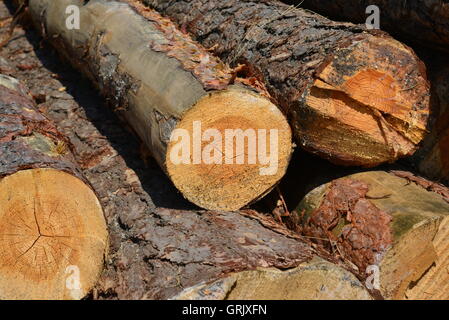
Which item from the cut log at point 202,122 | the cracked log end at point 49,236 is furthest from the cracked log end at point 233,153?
the cracked log end at point 49,236

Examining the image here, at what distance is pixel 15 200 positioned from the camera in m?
2.84

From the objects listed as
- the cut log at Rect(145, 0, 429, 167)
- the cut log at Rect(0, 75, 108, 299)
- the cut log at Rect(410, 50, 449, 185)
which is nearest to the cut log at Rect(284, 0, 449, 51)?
the cut log at Rect(410, 50, 449, 185)

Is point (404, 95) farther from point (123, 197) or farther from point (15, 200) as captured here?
point (15, 200)

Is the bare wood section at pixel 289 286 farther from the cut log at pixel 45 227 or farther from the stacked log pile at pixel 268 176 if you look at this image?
the cut log at pixel 45 227

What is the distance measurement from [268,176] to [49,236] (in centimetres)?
122

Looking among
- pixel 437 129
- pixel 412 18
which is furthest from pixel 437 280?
pixel 412 18

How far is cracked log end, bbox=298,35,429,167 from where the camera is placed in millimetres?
3184

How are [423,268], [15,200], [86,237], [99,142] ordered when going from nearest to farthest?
[15,200] → [86,237] → [423,268] → [99,142]

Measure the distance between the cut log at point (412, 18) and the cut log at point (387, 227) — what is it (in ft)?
2.71

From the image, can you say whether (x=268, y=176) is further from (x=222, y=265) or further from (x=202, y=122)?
(x=222, y=265)

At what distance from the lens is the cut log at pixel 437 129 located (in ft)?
11.8

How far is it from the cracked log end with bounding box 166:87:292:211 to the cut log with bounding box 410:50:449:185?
958 mm
